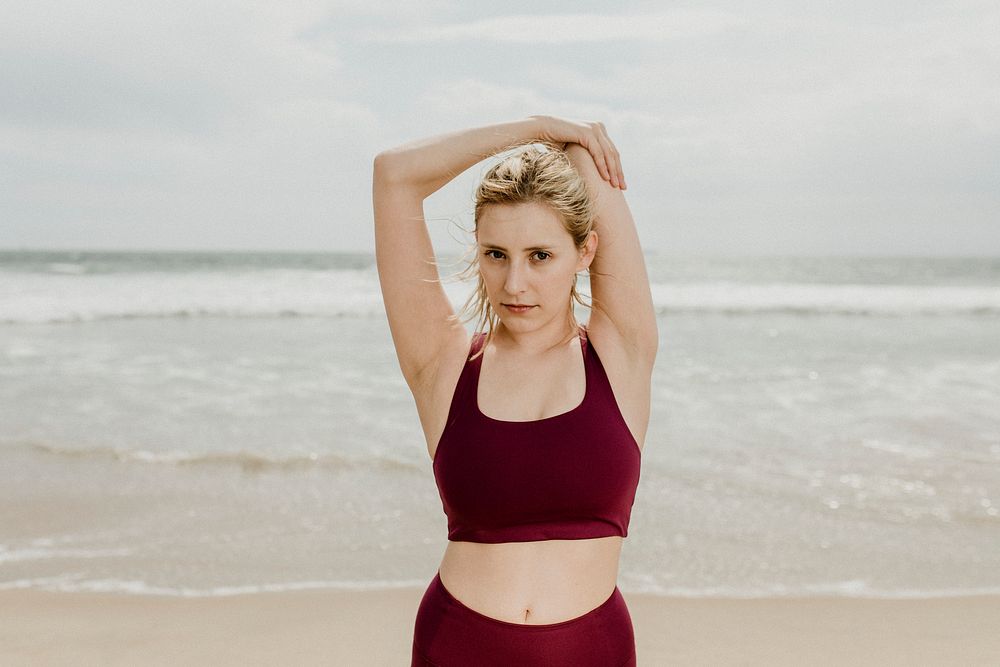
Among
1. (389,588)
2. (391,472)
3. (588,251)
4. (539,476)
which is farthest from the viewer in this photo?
(391,472)

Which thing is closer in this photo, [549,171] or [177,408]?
[549,171]

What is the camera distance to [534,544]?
2.01 metres

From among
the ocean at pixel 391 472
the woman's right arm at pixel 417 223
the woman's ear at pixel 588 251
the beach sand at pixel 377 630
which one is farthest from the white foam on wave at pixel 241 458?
→ the woman's ear at pixel 588 251

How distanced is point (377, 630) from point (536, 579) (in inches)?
85.9

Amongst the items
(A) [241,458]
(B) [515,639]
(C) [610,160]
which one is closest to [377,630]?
(B) [515,639]

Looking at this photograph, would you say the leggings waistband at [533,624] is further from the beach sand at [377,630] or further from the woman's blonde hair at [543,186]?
the beach sand at [377,630]

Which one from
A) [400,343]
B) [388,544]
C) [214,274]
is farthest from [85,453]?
[214,274]

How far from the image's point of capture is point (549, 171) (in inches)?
81.2

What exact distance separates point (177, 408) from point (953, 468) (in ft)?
20.9

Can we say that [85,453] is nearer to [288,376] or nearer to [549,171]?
[288,376]

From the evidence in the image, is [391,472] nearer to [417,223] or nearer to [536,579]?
[417,223]

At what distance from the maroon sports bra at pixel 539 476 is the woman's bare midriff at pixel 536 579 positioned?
3cm

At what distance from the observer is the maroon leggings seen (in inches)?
77.7

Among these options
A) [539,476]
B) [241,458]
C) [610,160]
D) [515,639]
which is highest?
[610,160]
